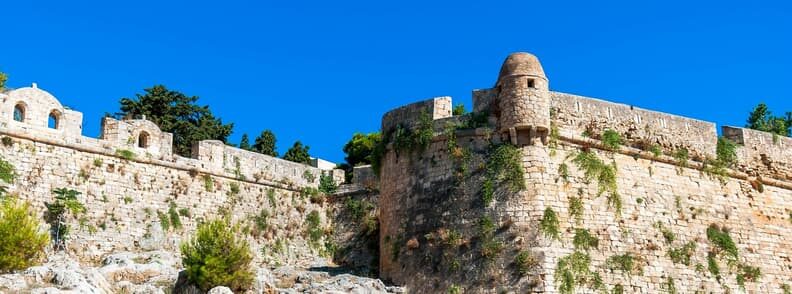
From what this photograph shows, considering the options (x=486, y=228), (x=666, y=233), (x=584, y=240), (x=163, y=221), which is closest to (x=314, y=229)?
(x=163, y=221)

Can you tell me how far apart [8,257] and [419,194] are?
9943 millimetres

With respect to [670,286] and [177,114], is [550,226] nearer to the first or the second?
[670,286]

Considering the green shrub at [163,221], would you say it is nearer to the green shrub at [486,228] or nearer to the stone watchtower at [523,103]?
the green shrub at [486,228]

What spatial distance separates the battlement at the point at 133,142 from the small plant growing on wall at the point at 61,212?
1348 mm

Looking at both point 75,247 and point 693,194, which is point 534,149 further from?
point 75,247

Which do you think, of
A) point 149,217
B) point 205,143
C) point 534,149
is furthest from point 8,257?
point 534,149

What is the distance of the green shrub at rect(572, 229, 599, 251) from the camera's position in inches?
944

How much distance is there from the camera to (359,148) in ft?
148

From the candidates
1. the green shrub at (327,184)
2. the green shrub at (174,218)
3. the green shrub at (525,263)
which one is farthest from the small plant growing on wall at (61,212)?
the green shrub at (525,263)

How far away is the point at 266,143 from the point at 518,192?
2188 centimetres

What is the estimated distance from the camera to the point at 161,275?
23.2 m

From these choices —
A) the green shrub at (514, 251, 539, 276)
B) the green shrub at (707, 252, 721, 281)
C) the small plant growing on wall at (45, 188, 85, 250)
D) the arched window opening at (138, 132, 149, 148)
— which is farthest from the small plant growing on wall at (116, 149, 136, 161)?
the green shrub at (707, 252, 721, 281)

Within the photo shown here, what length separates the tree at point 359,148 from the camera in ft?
146

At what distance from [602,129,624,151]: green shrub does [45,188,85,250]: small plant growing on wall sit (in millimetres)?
13037
